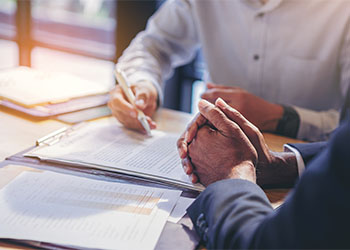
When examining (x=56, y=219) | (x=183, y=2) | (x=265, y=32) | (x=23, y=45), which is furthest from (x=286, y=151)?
(x=23, y=45)

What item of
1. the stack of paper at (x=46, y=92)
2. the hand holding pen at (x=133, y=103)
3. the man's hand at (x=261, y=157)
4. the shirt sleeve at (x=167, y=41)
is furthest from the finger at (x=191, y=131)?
the shirt sleeve at (x=167, y=41)

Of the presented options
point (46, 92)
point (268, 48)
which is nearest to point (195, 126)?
point (46, 92)

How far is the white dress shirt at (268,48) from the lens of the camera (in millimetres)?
1444

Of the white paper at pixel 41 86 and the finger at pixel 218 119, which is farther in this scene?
the white paper at pixel 41 86

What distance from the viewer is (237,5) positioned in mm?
1560

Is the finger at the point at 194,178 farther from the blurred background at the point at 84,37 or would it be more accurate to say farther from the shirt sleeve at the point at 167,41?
the blurred background at the point at 84,37

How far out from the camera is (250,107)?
1.23 metres

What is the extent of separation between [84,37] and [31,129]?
443 centimetres

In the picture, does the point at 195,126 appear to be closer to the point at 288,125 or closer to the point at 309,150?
the point at 309,150

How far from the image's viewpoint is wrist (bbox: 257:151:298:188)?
32.8 inches

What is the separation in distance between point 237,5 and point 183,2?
9.4 inches

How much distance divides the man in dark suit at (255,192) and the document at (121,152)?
0.18 ft

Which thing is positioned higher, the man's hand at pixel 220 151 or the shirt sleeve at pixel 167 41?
the shirt sleeve at pixel 167 41

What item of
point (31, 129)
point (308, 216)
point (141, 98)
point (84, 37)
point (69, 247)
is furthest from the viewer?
point (84, 37)
